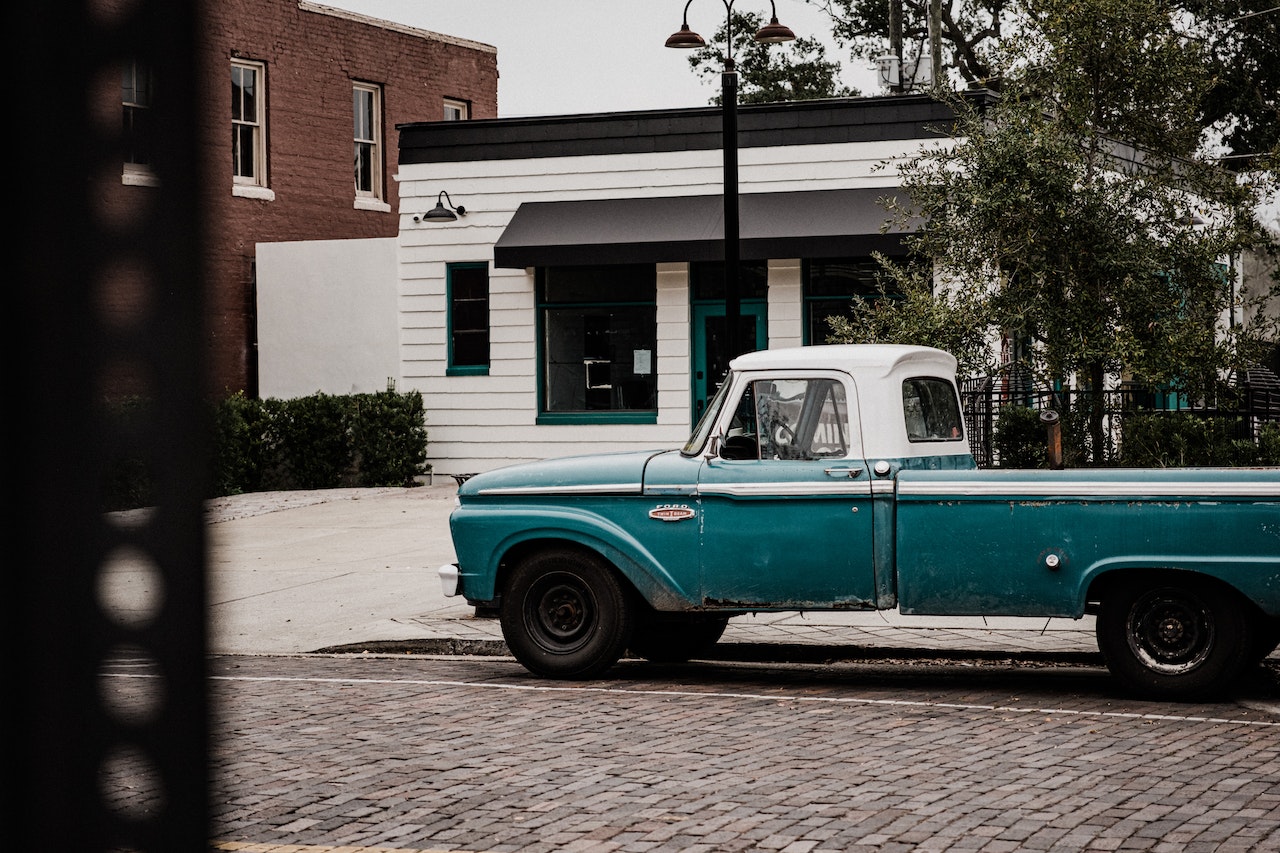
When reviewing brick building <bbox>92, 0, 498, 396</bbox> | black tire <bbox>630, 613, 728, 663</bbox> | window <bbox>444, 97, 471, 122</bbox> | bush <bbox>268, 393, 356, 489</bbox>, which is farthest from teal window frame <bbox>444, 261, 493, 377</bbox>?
black tire <bbox>630, 613, 728, 663</bbox>

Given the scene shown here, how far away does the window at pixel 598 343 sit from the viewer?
2262 centimetres

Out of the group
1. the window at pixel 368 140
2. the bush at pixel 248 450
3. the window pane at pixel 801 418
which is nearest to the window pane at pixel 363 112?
the window at pixel 368 140

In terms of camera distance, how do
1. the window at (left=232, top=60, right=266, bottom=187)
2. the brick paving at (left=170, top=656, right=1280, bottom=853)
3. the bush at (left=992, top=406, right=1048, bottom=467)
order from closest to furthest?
the brick paving at (left=170, top=656, right=1280, bottom=853), the bush at (left=992, top=406, right=1048, bottom=467), the window at (left=232, top=60, right=266, bottom=187)

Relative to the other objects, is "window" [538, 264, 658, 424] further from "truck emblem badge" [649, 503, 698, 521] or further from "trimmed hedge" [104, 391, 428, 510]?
"truck emblem badge" [649, 503, 698, 521]

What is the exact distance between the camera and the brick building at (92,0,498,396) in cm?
2592

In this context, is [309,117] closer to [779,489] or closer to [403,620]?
[403,620]

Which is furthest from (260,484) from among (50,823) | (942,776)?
(50,823)

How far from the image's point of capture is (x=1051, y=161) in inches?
547

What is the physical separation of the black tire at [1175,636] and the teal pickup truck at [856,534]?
1 centimetres

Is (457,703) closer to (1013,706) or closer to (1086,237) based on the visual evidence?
(1013,706)

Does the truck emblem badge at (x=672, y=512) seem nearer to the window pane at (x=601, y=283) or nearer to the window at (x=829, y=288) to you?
the window at (x=829, y=288)

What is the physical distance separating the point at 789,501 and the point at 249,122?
20225 millimetres

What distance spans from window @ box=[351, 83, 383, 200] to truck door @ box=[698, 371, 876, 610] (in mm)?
21103

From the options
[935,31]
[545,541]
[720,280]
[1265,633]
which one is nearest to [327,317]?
[720,280]
